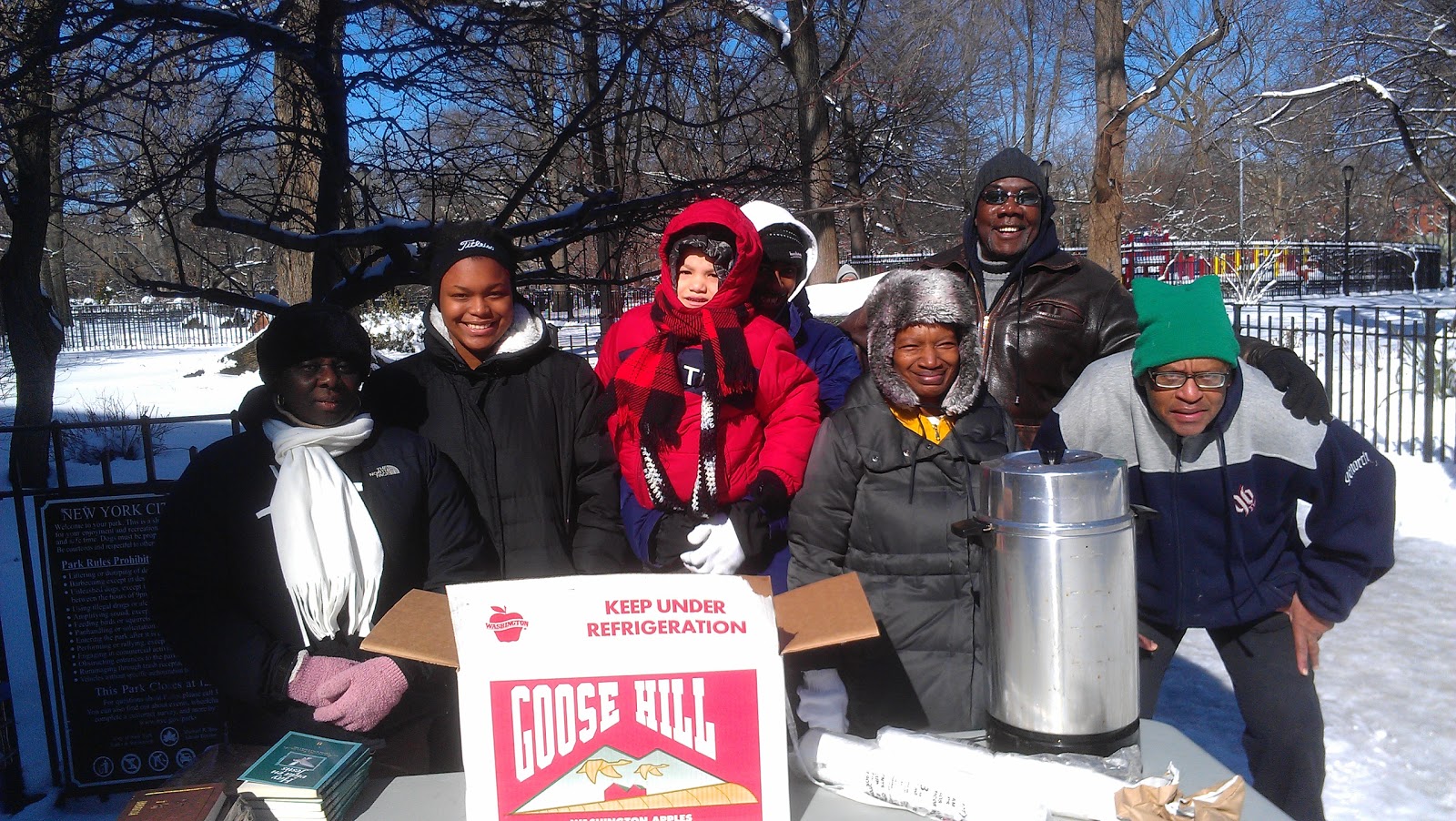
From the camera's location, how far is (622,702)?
1.45 metres

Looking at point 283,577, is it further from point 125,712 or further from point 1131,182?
point 1131,182

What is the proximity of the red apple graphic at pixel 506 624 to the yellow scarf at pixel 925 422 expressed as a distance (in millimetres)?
1313

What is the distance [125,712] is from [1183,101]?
28.7m

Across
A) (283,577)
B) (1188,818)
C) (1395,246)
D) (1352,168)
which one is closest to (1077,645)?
(1188,818)

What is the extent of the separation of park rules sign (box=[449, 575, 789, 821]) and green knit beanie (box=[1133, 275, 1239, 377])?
1389 mm

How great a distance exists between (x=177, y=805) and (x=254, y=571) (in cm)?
85

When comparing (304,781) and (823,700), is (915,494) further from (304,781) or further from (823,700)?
(304,781)

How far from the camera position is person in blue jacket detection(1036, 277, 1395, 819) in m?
2.42

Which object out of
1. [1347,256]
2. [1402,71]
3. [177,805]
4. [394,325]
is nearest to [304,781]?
[177,805]

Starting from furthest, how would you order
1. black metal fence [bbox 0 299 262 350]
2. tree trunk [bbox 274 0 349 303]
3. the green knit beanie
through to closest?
black metal fence [bbox 0 299 262 350] → tree trunk [bbox 274 0 349 303] → the green knit beanie

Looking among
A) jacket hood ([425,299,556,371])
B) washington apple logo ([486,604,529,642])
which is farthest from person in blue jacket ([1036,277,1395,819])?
washington apple logo ([486,604,529,642])

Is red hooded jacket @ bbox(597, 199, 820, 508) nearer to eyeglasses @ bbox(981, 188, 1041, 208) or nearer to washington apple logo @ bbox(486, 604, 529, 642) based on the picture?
eyeglasses @ bbox(981, 188, 1041, 208)

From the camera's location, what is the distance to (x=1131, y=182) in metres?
37.1

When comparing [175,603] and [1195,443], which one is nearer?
[175,603]
